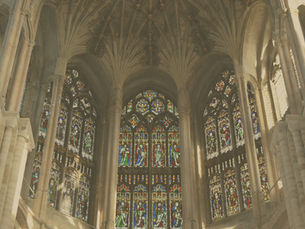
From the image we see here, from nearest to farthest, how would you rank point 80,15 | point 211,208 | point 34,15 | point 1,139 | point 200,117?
1. point 1,139
2. point 34,15
3. point 211,208
4. point 80,15
5. point 200,117

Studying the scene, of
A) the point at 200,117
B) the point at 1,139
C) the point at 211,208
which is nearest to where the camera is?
the point at 1,139

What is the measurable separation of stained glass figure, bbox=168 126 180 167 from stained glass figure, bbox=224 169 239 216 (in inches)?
89.9

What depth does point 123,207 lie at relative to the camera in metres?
17.5

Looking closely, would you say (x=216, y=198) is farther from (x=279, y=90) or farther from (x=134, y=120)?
(x=134, y=120)

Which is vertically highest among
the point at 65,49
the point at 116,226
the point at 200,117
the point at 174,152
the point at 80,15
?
the point at 80,15

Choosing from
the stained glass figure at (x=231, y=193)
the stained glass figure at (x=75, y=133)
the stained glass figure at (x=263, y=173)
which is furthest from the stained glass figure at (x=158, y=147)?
the stained glass figure at (x=263, y=173)

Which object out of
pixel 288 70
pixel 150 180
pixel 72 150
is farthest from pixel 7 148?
pixel 150 180

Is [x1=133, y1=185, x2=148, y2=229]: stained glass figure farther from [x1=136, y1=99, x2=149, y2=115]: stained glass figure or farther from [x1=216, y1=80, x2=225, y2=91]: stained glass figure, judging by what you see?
[x1=216, y1=80, x2=225, y2=91]: stained glass figure

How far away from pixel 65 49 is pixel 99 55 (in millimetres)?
1864

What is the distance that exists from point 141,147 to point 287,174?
9.02 meters

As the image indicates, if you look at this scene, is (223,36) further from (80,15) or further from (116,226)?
(116,226)

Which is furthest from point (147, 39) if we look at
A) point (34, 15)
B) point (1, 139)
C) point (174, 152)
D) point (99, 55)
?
point (1, 139)

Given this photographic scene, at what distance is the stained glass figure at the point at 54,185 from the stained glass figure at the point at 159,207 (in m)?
3.66

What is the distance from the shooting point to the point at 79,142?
59.9 ft
